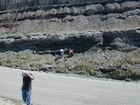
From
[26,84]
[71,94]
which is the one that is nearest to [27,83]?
[26,84]

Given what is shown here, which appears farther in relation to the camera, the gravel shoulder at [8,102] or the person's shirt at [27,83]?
the gravel shoulder at [8,102]

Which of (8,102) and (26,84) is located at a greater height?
(26,84)

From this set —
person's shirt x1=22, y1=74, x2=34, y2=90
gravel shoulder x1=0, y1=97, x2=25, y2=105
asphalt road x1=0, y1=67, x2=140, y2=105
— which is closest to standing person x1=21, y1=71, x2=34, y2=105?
person's shirt x1=22, y1=74, x2=34, y2=90

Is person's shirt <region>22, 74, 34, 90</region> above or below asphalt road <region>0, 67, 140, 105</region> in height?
above

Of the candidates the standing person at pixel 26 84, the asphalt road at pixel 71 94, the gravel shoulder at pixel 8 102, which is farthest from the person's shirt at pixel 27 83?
the gravel shoulder at pixel 8 102

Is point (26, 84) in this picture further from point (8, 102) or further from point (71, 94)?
point (71, 94)

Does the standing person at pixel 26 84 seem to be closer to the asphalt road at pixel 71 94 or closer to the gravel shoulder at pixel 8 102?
the asphalt road at pixel 71 94

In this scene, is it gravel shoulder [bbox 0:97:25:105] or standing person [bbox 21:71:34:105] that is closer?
standing person [bbox 21:71:34:105]

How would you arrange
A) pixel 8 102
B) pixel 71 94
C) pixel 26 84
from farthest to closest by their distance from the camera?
pixel 71 94 → pixel 8 102 → pixel 26 84

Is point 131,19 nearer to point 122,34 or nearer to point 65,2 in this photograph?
point 122,34

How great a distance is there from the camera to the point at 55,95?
1365 cm

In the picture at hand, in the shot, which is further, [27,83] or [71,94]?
[71,94]

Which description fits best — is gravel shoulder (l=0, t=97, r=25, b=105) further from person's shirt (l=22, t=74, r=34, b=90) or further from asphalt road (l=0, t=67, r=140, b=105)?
person's shirt (l=22, t=74, r=34, b=90)

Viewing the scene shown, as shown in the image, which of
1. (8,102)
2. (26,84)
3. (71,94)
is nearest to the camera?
(26,84)
